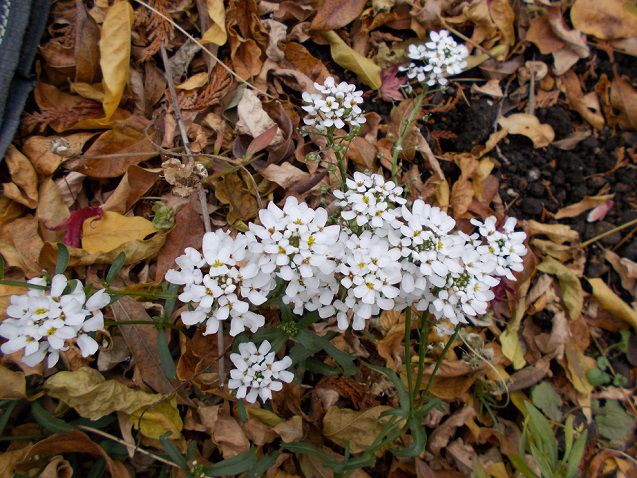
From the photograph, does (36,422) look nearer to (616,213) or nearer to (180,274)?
(180,274)

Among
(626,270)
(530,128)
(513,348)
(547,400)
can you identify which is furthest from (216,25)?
(626,270)

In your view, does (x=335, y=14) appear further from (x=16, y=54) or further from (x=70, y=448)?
(x=70, y=448)

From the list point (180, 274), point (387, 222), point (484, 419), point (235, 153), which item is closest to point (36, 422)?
point (180, 274)

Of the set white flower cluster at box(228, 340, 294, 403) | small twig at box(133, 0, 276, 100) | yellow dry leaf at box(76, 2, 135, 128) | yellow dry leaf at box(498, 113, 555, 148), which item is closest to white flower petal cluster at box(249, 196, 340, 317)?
white flower cluster at box(228, 340, 294, 403)

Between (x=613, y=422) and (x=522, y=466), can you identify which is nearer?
(x=522, y=466)

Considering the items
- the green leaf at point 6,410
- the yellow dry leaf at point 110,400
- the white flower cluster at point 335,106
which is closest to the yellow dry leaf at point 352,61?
the white flower cluster at point 335,106

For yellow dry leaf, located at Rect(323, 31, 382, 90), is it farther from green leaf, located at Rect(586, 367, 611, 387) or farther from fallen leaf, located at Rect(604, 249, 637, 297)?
green leaf, located at Rect(586, 367, 611, 387)

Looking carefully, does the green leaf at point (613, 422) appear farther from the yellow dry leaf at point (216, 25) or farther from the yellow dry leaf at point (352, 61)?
the yellow dry leaf at point (216, 25)
